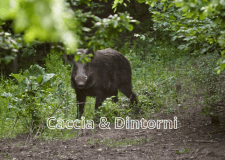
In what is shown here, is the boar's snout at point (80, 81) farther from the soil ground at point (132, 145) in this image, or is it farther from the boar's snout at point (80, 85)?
the soil ground at point (132, 145)

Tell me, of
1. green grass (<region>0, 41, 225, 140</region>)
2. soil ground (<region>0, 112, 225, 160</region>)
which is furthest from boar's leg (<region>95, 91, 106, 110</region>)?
soil ground (<region>0, 112, 225, 160</region>)

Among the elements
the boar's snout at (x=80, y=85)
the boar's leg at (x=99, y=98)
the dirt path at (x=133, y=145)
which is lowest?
the dirt path at (x=133, y=145)

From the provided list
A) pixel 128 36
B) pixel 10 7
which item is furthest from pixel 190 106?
pixel 128 36

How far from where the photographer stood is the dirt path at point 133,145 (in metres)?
3.59

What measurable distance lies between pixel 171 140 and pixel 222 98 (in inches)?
51.0

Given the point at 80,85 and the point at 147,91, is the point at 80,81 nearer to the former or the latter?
the point at 80,85

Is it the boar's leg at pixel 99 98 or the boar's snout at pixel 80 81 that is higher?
the boar's snout at pixel 80 81

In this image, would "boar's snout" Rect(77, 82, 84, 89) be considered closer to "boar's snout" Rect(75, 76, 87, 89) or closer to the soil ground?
"boar's snout" Rect(75, 76, 87, 89)

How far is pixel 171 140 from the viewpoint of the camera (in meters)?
4.25

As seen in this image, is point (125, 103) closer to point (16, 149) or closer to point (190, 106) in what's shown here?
point (190, 106)

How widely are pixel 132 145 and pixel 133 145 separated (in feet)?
0.05

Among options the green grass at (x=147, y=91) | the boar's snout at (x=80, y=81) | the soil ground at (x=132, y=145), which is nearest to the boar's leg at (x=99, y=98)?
the green grass at (x=147, y=91)

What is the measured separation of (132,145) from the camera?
13.5 feet

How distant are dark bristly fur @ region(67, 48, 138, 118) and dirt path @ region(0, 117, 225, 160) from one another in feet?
2.86
